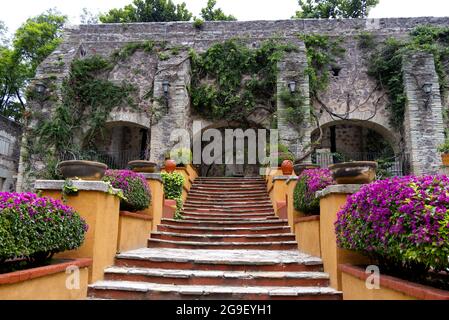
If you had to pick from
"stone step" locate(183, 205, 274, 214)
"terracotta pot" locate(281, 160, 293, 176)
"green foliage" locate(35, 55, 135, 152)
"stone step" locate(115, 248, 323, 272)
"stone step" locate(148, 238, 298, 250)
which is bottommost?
"stone step" locate(115, 248, 323, 272)

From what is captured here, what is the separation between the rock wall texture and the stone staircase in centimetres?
468

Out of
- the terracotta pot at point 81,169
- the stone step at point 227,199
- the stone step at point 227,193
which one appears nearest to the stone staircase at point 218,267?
the terracotta pot at point 81,169

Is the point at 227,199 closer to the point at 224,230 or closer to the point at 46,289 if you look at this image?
the point at 224,230

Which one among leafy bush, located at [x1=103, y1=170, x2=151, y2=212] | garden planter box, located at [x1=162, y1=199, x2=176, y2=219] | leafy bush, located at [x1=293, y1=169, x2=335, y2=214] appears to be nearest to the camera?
leafy bush, located at [x1=293, y1=169, x2=335, y2=214]

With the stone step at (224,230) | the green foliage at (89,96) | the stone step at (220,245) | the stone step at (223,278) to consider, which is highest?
the green foliage at (89,96)

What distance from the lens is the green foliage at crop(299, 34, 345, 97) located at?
40.7ft

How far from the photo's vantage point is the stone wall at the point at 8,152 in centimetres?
1473

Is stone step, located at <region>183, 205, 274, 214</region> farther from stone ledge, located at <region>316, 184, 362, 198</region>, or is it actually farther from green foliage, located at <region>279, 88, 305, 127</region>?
stone ledge, located at <region>316, 184, 362, 198</region>

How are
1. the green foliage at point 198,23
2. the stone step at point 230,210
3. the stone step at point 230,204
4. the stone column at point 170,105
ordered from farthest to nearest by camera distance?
the green foliage at point 198,23, the stone column at point 170,105, the stone step at point 230,204, the stone step at point 230,210

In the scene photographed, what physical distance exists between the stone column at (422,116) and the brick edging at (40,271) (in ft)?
32.7

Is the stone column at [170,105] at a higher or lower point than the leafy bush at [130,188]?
higher

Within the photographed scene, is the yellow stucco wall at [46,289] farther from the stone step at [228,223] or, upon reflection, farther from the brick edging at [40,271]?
the stone step at [228,223]

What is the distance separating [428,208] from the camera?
2.37 meters

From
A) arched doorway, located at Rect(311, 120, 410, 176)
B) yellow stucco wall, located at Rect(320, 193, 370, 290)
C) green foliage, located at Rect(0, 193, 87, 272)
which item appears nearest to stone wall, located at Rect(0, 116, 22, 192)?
arched doorway, located at Rect(311, 120, 410, 176)
